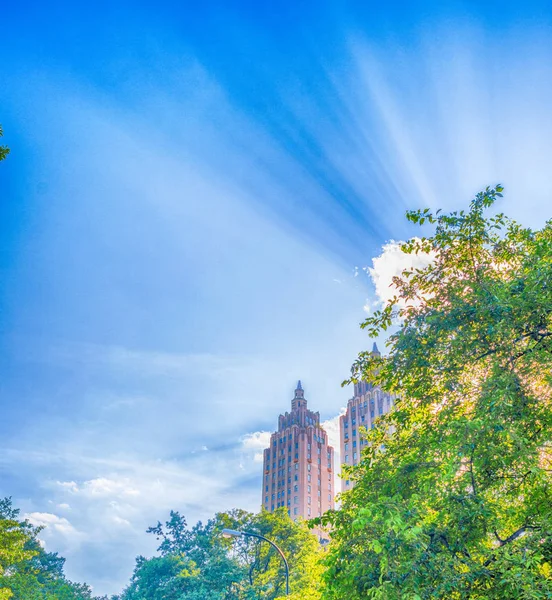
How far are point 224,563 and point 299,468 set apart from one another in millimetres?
76328

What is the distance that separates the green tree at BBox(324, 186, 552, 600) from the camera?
716cm

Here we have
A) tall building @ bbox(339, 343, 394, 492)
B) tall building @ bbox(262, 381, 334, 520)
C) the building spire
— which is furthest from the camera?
the building spire

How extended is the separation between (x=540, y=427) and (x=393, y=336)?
3.26 meters

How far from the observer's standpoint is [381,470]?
10281 mm

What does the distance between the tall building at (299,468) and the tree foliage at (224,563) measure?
6518 centimetres

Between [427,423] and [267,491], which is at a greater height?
[267,491]

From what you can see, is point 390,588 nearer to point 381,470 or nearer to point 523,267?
point 381,470

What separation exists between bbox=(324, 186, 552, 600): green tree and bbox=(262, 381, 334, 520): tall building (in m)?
101

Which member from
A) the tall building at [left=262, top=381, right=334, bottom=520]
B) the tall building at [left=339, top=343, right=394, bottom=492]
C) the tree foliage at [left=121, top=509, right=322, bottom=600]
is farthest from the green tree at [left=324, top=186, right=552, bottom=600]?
the tall building at [left=262, top=381, right=334, bottom=520]

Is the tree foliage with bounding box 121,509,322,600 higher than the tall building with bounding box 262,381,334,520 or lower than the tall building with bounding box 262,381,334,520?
lower

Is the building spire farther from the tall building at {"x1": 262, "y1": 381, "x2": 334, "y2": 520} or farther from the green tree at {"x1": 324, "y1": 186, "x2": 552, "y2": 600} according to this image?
the green tree at {"x1": 324, "y1": 186, "x2": 552, "y2": 600}

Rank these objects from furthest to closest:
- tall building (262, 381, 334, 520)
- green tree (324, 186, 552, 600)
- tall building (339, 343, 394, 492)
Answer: tall building (262, 381, 334, 520) → tall building (339, 343, 394, 492) → green tree (324, 186, 552, 600)

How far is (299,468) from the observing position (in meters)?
108

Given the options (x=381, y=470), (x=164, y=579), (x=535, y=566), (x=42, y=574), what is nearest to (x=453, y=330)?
(x=381, y=470)
